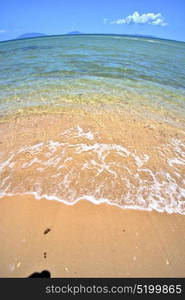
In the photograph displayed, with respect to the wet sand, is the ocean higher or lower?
higher

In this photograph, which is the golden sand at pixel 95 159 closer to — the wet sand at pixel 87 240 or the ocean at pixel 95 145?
the ocean at pixel 95 145

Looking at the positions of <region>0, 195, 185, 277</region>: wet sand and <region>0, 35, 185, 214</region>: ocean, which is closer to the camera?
<region>0, 195, 185, 277</region>: wet sand

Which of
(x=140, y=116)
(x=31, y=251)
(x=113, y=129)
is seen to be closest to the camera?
(x=31, y=251)

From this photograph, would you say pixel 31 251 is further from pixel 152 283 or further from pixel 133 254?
pixel 152 283

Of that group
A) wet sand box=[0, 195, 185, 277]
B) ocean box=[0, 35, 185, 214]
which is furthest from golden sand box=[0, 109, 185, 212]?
wet sand box=[0, 195, 185, 277]

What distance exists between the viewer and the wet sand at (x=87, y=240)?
258 centimetres

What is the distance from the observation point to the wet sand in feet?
8.45

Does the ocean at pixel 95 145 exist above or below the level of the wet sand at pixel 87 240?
above

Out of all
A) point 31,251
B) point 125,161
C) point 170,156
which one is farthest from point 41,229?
point 170,156

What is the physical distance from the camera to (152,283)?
2490mm

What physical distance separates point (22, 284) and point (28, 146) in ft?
11.8

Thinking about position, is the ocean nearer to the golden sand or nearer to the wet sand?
the golden sand

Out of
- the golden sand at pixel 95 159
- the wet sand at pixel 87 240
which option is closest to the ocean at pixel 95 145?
the golden sand at pixel 95 159

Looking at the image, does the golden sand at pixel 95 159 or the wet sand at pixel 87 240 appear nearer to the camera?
the wet sand at pixel 87 240
